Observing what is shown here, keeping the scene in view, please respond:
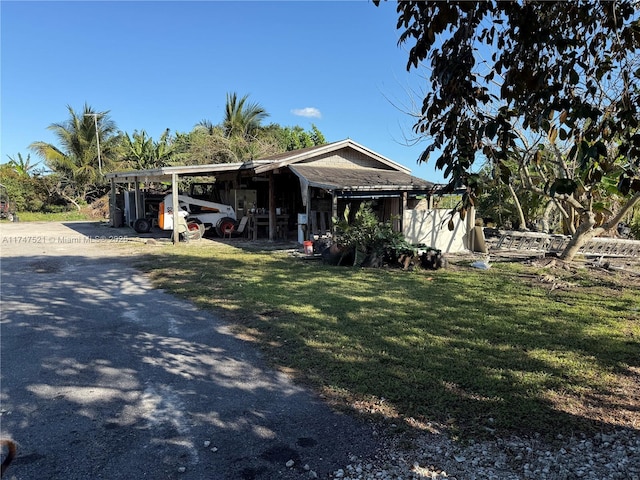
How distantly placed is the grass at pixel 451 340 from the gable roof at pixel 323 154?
6.96 meters

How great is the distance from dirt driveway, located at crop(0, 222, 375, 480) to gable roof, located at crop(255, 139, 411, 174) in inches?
390

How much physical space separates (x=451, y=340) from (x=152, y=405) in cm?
328

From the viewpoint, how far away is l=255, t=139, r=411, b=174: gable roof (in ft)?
50.8

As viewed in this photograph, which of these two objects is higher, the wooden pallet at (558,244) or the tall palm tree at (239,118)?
the tall palm tree at (239,118)

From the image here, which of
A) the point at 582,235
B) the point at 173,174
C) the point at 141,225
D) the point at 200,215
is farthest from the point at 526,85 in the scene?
the point at 141,225

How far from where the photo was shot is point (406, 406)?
3.44 m

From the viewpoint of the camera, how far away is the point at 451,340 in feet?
16.4

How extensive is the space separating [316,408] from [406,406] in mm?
724

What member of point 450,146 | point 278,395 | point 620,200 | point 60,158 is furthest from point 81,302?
point 60,158

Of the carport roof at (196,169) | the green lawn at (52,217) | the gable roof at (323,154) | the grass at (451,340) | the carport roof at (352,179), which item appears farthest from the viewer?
the green lawn at (52,217)

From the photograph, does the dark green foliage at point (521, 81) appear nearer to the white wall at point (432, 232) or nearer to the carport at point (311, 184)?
the carport at point (311, 184)

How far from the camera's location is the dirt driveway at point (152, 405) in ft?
8.93

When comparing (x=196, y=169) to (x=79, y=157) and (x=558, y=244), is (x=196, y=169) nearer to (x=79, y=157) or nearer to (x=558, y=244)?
(x=558, y=244)

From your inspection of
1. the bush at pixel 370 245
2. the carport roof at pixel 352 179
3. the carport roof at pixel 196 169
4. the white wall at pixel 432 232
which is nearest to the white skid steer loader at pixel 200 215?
the carport roof at pixel 196 169
